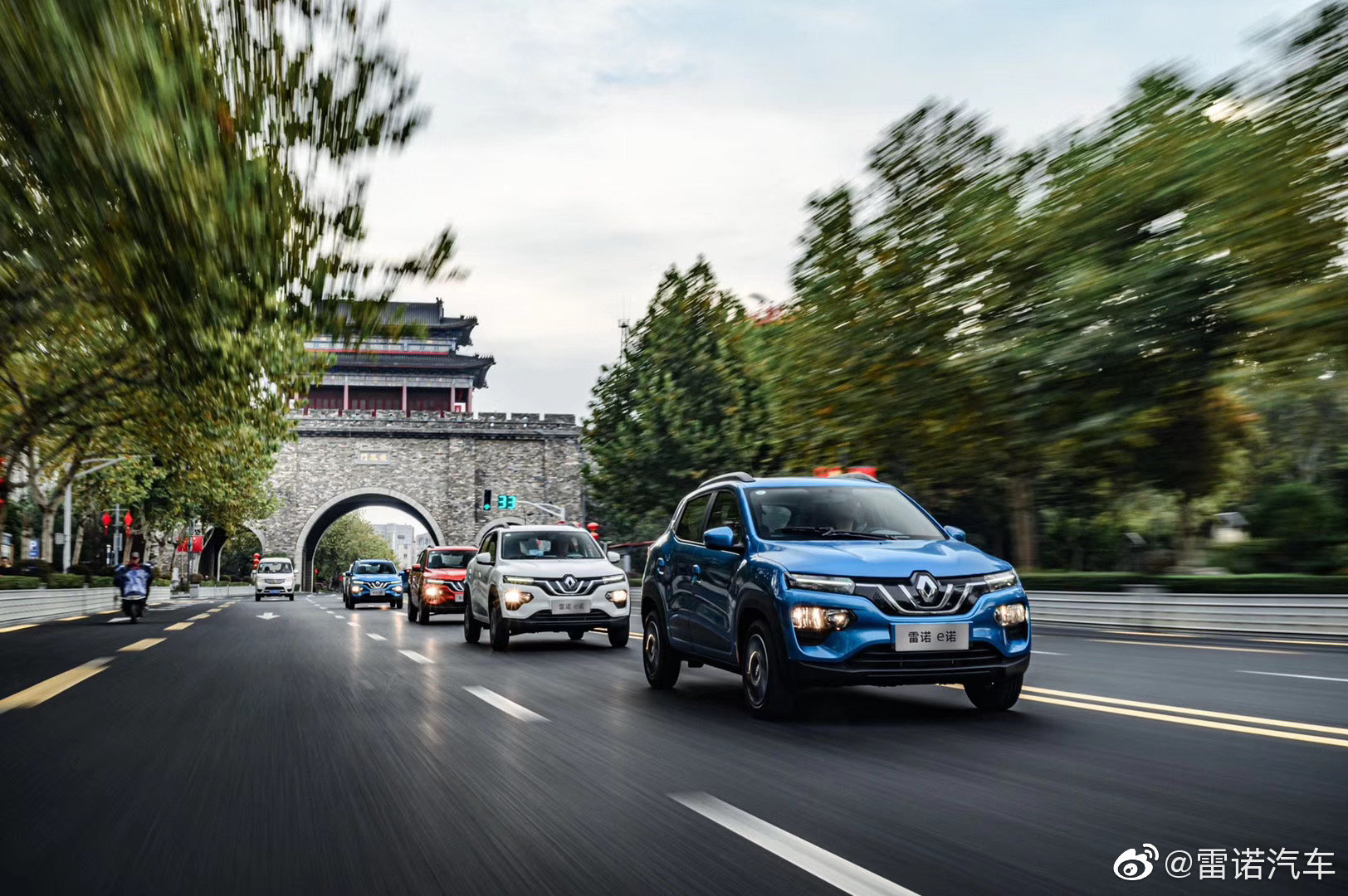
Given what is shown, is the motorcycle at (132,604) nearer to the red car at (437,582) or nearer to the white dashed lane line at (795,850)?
the red car at (437,582)

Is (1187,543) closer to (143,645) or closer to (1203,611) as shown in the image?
(1203,611)

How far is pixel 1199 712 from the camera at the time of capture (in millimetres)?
8219

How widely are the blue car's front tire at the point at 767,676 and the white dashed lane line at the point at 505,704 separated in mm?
1459

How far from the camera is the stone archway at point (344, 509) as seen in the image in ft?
234

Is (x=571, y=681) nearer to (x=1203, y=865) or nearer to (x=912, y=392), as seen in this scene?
(x=1203, y=865)

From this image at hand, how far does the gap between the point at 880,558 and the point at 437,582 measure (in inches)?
667

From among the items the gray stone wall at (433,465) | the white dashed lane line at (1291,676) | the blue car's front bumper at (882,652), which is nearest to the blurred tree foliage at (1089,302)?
the white dashed lane line at (1291,676)

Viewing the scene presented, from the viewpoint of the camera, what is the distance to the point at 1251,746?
6.62m

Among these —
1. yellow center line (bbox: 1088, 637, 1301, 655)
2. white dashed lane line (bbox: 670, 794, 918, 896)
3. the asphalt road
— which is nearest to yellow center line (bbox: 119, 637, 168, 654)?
the asphalt road

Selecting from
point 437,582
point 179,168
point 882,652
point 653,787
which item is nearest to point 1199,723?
point 882,652

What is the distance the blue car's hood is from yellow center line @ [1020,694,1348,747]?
1367 millimetres

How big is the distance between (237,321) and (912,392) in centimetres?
1675

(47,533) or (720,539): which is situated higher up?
(47,533)

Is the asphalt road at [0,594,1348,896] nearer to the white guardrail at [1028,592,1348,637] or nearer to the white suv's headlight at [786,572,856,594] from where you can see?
the white suv's headlight at [786,572,856,594]
